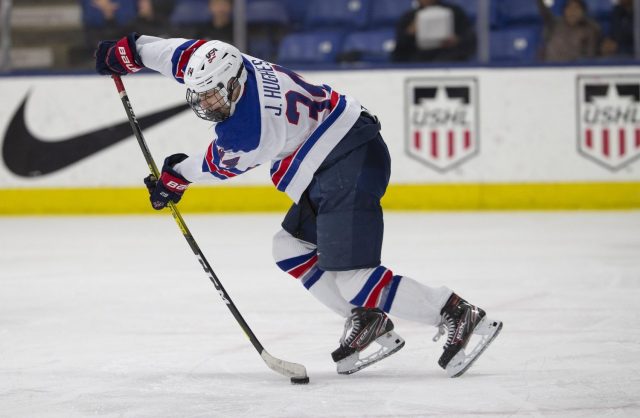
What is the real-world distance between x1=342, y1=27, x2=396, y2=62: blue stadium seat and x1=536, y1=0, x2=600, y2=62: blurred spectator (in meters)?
1.10

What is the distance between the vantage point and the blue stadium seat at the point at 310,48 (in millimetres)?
8086

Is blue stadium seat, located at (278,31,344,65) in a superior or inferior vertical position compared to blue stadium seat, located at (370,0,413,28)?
inferior

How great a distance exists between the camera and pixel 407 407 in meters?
2.72

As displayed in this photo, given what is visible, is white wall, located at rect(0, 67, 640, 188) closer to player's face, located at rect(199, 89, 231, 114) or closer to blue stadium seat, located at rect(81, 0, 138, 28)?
blue stadium seat, located at rect(81, 0, 138, 28)

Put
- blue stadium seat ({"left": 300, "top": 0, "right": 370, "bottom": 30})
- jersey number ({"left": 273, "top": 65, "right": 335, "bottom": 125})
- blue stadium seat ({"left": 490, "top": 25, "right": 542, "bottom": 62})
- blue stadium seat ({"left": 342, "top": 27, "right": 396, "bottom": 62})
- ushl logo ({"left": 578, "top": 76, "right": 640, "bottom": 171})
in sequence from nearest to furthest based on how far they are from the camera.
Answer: jersey number ({"left": 273, "top": 65, "right": 335, "bottom": 125}) → ushl logo ({"left": 578, "top": 76, "right": 640, "bottom": 171}) → blue stadium seat ({"left": 490, "top": 25, "right": 542, "bottom": 62}) → blue stadium seat ({"left": 342, "top": 27, "right": 396, "bottom": 62}) → blue stadium seat ({"left": 300, "top": 0, "right": 370, "bottom": 30})

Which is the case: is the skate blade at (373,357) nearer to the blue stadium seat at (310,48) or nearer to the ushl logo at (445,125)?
the ushl logo at (445,125)

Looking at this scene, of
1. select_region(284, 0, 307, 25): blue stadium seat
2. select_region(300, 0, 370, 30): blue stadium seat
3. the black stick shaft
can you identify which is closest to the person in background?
select_region(284, 0, 307, 25): blue stadium seat

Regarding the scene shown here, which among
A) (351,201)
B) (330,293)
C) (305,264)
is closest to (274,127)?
(351,201)

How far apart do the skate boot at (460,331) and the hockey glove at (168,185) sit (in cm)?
79

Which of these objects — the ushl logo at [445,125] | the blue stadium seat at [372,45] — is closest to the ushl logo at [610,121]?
the ushl logo at [445,125]

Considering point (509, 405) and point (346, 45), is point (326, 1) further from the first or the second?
point (509, 405)

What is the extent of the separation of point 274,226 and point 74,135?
1.79 m

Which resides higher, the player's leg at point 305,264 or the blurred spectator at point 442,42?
the blurred spectator at point 442,42

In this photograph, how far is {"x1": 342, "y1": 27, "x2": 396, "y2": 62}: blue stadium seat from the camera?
8023 mm
